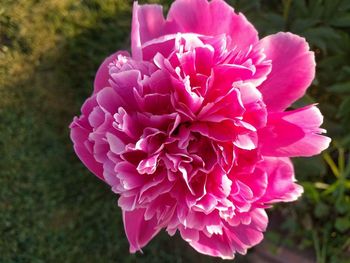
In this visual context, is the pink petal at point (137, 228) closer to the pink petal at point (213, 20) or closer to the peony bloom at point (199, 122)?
the peony bloom at point (199, 122)

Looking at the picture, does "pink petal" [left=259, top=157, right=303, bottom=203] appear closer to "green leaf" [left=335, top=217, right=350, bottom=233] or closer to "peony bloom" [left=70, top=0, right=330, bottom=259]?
"peony bloom" [left=70, top=0, right=330, bottom=259]

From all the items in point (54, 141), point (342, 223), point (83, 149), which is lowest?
point (342, 223)

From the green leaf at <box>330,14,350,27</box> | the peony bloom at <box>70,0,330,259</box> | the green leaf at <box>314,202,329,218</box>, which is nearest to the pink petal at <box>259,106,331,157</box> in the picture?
the peony bloom at <box>70,0,330,259</box>

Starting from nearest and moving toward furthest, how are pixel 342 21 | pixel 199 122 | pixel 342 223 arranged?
pixel 199 122 < pixel 342 21 < pixel 342 223

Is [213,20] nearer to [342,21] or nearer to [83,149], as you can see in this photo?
[83,149]

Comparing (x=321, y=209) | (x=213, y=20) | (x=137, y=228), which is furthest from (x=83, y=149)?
(x=321, y=209)

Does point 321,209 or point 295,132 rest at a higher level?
point 295,132
